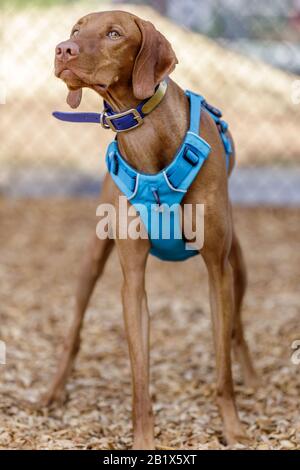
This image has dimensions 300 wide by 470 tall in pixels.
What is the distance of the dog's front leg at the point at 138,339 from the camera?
3.67 m

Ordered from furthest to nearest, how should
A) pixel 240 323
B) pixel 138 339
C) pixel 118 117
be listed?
pixel 240 323
pixel 138 339
pixel 118 117

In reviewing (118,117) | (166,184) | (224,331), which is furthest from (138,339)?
(118,117)

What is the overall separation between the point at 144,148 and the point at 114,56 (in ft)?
1.38

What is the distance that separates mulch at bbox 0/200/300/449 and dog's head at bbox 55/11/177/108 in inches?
60.0

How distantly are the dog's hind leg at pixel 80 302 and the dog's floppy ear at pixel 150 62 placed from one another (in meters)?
1.05

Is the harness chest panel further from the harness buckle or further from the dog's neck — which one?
the harness buckle

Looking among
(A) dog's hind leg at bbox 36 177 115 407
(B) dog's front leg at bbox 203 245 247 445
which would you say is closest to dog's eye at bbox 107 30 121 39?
(B) dog's front leg at bbox 203 245 247 445

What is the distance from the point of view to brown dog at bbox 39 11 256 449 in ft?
10.6

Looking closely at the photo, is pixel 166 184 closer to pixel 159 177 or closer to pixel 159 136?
pixel 159 177

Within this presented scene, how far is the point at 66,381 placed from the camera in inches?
174

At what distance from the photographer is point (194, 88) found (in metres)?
10.7

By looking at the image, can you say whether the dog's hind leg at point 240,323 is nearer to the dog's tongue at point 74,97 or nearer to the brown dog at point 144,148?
the brown dog at point 144,148

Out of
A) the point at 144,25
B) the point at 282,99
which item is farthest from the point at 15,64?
the point at 144,25
